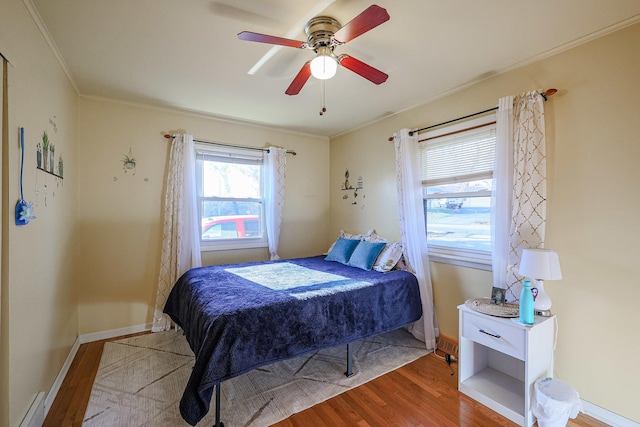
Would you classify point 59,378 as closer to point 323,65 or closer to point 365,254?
point 365,254

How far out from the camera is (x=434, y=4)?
5.17 feet

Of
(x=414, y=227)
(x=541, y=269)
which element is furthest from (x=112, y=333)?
(x=541, y=269)

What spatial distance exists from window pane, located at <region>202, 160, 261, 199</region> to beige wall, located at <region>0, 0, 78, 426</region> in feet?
4.36

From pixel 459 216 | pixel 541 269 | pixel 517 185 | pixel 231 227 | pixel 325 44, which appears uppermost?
pixel 325 44

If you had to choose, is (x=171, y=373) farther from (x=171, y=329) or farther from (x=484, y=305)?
(x=484, y=305)

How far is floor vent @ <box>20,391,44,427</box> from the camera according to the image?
1546 millimetres

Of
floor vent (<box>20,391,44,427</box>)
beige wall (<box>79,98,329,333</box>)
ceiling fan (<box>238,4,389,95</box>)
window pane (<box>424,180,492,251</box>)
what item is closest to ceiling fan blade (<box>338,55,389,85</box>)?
ceiling fan (<box>238,4,389,95</box>)

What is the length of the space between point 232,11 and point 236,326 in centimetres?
188

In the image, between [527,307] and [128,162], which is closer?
[527,307]

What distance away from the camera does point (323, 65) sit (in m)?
1.66

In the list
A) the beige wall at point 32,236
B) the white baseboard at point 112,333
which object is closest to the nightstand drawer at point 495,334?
the beige wall at point 32,236

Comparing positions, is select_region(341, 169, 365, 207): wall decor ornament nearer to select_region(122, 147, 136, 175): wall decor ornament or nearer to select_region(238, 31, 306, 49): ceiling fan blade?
select_region(238, 31, 306, 49): ceiling fan blade

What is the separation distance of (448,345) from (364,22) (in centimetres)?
275

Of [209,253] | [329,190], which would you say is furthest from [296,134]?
[209,253]
